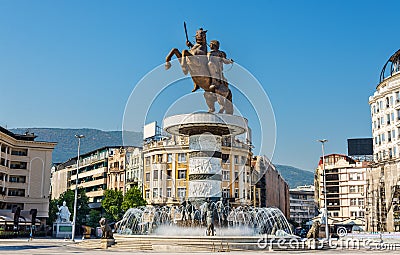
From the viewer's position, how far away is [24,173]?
70938mm

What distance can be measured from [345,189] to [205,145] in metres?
80.8

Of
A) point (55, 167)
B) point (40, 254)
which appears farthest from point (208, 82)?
point (55, 167)

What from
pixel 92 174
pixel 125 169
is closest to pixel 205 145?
pixel 125 169

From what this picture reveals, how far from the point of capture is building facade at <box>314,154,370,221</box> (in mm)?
99875

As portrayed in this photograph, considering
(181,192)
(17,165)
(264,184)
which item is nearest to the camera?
(181,192)

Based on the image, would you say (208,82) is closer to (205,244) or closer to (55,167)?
(205,244)

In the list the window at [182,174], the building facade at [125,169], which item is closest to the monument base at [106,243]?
the window at [182,174]

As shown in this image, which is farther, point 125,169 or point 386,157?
point 125,169

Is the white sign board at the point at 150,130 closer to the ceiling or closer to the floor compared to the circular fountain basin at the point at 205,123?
closer to the ceiling

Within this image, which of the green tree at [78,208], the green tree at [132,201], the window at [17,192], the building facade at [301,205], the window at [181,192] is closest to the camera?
the green tree at [132,201]

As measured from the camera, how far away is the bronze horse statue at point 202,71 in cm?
2816

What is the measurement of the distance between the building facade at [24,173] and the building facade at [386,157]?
46.3m

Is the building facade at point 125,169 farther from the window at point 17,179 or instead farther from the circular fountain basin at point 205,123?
the circular fountain basin at point 205,123

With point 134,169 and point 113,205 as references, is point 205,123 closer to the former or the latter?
point 113,205
